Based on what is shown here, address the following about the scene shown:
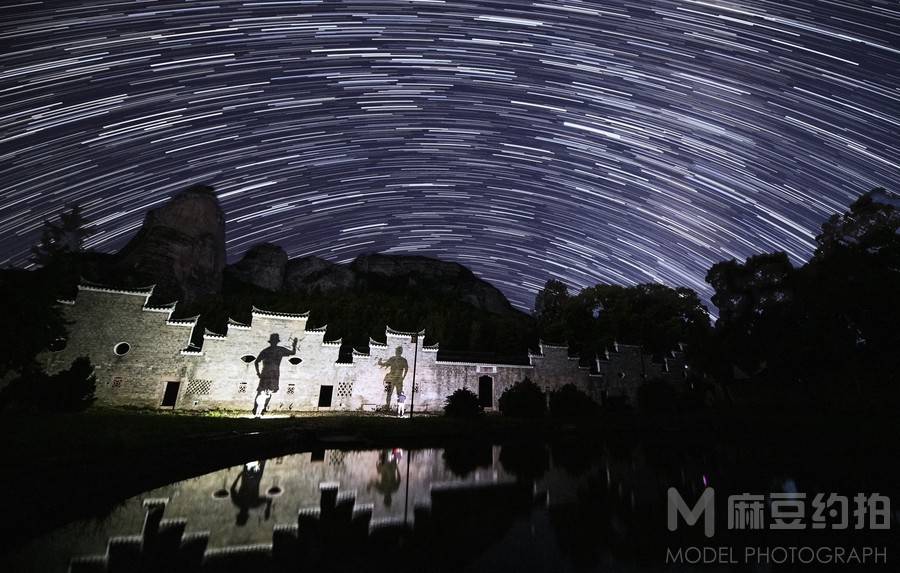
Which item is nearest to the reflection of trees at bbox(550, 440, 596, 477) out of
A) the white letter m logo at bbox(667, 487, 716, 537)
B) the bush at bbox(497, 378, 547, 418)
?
the white letter m logo at bbox(667, 487, 716, 537)

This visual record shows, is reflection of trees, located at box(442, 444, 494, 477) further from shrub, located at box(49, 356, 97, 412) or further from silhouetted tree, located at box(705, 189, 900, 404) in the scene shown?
silhouetted tree, located at box(705, 189, 900, 404)

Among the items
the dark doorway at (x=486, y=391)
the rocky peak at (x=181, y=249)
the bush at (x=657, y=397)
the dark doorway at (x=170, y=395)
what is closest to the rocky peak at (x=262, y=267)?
the rocky peak at (x=181, y=249)

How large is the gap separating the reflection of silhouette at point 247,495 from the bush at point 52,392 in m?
13.6

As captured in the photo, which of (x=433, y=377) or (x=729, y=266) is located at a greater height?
(x=729, y=266)

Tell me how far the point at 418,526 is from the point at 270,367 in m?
22.0

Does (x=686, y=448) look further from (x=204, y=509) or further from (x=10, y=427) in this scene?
(x=10, y=427)

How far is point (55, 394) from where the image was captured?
16438 mm

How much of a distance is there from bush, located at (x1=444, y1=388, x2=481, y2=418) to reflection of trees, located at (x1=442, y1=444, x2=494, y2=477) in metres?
7.35

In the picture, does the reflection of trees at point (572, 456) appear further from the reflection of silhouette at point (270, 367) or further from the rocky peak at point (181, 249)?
the rocky peak at point (181, 249)

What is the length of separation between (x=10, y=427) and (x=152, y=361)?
13.9 m

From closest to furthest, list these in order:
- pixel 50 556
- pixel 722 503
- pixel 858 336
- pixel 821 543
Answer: pixel 50 556, pixel 821 543, pixel 722 503, pixel 858 336

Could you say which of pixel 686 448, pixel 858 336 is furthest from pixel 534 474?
pixel 858 336

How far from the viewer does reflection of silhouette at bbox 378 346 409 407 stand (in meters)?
26.9

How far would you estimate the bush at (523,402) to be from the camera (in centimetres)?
2536
